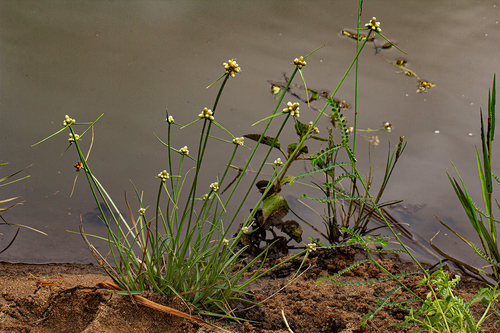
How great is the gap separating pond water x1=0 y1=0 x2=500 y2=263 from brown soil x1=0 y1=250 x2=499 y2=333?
0.45m

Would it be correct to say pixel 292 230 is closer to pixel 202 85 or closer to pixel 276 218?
pixel 276 218

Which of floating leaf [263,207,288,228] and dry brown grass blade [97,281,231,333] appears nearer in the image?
dry brown grass blade [97,281,231,333]

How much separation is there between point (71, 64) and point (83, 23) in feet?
1.17

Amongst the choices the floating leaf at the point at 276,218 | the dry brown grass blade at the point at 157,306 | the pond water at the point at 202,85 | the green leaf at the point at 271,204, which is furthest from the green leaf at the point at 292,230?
the dry brown grass blade at the point at 157,306

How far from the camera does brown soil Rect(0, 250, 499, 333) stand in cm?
108

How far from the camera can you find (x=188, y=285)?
1.20 meters

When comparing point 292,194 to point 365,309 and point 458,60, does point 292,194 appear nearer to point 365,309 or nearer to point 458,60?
point 365,309

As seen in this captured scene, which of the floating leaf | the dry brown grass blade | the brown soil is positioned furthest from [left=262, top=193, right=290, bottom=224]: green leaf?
the dry brown grass blade

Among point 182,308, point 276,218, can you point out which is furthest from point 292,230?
point 182,308

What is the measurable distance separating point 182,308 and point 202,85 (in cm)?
156

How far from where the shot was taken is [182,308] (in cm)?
114

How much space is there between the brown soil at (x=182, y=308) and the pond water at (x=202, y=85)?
0.45m

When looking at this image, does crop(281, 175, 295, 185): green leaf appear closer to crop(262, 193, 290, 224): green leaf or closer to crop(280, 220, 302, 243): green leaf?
crop(262, 193, 290, 224): green leaf

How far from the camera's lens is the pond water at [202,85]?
1.87 meters
